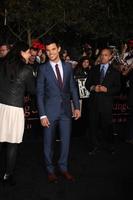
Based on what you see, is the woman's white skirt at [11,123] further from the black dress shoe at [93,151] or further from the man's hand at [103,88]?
the black dress shoe at [93,151]

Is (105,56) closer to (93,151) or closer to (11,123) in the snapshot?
(93,151)

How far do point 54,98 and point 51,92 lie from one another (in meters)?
0.10

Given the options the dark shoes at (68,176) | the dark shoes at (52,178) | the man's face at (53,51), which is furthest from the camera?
the dark shoes at (68,176)

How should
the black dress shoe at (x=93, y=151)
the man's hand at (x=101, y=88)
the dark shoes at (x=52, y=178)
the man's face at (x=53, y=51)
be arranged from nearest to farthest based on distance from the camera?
the man's face at (x=53, y=51)
the dark shoes at (x=52, y=178)
the man's hand at (x=101, y=88)
the black dress shoe at (x=93, y=151)

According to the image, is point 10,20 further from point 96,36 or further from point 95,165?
point 95,165

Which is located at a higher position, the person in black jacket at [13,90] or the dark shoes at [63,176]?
the person in black jacket at [13,90]

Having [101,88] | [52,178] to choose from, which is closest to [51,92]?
[52,178]

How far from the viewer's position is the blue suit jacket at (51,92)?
6.71 metres

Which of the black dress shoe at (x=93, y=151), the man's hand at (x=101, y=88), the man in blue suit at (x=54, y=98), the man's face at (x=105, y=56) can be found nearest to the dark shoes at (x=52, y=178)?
the man in blue suit at (x=54, y=98)

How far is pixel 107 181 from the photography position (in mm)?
6934

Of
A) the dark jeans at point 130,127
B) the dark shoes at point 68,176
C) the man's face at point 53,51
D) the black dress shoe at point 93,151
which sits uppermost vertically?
the man's face at point 53,51

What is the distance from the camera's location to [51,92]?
6754 mm

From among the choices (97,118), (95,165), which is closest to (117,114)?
(97,118)

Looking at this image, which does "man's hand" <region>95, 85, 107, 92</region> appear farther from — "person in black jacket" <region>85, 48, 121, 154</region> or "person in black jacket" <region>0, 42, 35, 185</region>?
"person in black jacket" <region>0, 42, 35, 185</region>
